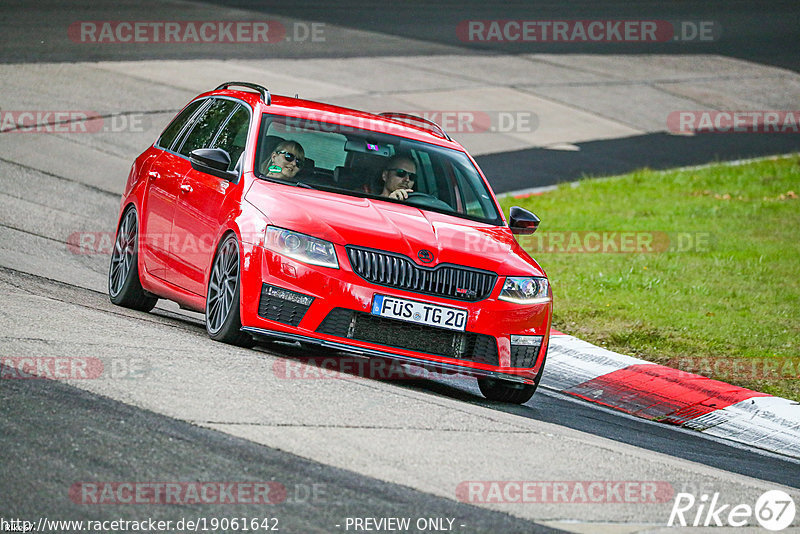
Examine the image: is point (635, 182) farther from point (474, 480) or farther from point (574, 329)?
point (474, 480)

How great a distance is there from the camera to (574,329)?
11555 mm

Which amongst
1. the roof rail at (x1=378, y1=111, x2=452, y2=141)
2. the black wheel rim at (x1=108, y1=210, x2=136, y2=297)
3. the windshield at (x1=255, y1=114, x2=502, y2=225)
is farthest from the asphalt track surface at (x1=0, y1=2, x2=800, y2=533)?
the roof rail at (x1=378, y1=111, x2=452, y2=141)

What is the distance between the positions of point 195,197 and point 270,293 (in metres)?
1.52

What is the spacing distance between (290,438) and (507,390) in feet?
9.56

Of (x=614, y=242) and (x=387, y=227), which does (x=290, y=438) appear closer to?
(x=387, y=227)

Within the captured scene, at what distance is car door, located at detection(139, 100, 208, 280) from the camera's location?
9461 millimetres

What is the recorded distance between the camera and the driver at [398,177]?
9109 mm

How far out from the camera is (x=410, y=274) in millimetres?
7992

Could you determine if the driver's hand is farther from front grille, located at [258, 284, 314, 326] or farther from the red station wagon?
front grille, located at [258, 284, 314, 326]

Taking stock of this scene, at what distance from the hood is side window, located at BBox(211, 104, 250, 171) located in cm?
67

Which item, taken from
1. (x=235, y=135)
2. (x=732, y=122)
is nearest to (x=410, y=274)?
(x=235, y=135)

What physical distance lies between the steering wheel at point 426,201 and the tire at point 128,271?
7.40 ft

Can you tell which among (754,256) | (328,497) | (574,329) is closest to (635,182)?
(754,256)

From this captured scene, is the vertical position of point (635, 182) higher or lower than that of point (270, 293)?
lower
